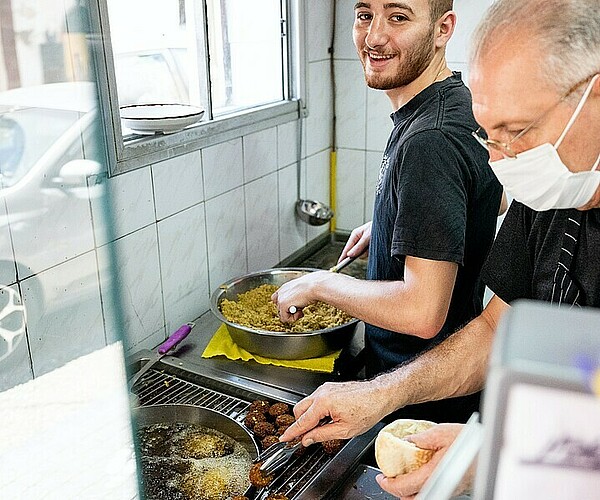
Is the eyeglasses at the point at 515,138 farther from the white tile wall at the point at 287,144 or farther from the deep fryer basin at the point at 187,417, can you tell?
the white tile wall at the point at 287,144

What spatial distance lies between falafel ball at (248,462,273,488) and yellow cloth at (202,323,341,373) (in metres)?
0.40

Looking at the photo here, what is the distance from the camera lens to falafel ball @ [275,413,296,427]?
1.25 metres

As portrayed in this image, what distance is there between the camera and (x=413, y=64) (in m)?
1.40

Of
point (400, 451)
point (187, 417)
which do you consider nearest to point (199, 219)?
point (187, 417)

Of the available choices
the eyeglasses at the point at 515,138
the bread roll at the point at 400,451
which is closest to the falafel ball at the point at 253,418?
the bread roll at the point at 400,451

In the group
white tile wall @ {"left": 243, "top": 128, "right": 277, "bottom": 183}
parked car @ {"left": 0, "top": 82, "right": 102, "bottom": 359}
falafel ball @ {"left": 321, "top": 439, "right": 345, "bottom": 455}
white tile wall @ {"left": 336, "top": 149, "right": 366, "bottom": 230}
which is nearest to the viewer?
parked car @ {"left": 0, "top": 82, "right": 102, "bottom": 359}

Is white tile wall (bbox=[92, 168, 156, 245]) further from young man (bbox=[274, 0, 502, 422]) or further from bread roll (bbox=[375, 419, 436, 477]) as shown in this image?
bread roll (bbox=[375, 419, 436, 477])

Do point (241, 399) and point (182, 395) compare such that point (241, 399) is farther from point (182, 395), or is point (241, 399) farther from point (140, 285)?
point (140, 285)

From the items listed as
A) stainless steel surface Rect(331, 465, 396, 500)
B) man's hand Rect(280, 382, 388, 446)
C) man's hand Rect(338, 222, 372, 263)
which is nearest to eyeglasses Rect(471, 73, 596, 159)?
man's hand Rect(280, 382, 388, 446)

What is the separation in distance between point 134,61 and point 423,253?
927 millimetres

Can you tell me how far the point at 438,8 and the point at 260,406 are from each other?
96cm

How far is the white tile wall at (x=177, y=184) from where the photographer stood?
161 centimetres

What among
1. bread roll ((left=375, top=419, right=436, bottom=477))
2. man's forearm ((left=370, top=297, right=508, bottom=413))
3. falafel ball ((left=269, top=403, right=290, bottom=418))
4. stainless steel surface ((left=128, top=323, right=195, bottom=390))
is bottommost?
stainless steel surface ((left=128, top=323, right=195, bottom=390))

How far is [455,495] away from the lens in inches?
16.2
